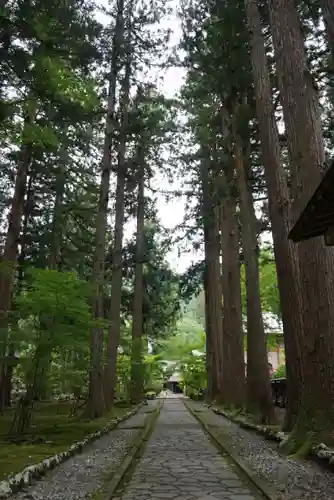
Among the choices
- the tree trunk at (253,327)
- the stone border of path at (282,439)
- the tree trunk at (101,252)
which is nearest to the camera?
the stone border of path at (282,439)

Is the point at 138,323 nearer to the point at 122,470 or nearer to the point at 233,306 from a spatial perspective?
the point at 233,306

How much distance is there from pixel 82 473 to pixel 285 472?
9.36ft

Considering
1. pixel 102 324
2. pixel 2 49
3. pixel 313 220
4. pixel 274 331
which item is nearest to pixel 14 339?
pixel 102 324

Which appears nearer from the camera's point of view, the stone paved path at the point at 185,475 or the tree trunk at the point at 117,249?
the stone paved path at the point at 185,475

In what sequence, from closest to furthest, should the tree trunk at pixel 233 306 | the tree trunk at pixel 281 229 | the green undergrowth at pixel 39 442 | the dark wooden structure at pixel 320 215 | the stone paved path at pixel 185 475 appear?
the dark wooden structure at pixel 320 215, the stone paved path at pixel 185 475, the green undergrowth at pixel 39 442, the tree trunk at pixel 281 229, the tree trunk at pixel 233 306

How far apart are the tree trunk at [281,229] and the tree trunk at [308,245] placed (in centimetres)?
152

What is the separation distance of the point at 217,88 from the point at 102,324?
7724 mm

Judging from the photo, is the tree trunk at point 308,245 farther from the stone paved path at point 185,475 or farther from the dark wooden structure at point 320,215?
the dark wooden structure at point 320,215

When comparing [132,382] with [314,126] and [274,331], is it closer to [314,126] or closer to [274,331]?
[274,331]

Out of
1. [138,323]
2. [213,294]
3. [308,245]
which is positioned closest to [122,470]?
[308,245]

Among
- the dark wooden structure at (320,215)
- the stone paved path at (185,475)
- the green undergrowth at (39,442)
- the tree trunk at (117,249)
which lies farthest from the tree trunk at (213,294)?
the dark wooden structure at (320,215)

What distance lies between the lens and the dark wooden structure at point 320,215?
4.93 m

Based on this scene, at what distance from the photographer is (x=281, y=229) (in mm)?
10523

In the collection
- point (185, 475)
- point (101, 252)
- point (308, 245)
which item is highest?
point (101, 252)
